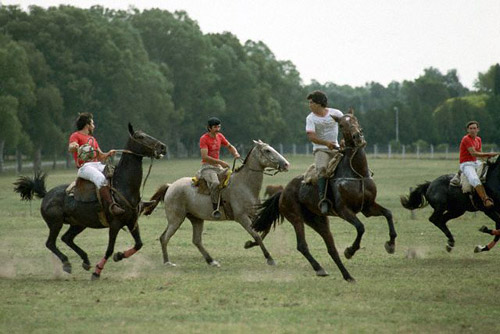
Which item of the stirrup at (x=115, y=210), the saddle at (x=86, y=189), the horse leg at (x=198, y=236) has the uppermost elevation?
the saddle at (x=86, y=189)

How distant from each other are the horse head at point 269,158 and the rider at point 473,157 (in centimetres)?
336

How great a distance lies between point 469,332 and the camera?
10859mm

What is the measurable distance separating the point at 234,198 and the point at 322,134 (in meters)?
3.26

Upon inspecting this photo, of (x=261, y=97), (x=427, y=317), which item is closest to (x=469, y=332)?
(x=427, y=317)

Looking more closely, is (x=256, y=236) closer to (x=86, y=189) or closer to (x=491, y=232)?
(x=86, y=189)

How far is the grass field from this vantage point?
1142 cm

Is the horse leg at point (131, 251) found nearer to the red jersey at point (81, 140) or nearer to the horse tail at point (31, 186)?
the red jersey at point (81, 140)

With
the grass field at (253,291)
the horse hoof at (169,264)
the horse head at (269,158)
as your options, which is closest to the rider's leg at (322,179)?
the grass field at (253,291)

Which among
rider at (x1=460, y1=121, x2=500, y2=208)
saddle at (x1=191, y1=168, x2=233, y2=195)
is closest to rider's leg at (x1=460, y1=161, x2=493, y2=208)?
rider at (x1=460, y1=121, x2=500, y2=208)

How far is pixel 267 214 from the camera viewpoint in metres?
16.7

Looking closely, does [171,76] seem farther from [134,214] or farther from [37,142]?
[134,214]

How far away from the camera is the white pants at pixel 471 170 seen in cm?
1838

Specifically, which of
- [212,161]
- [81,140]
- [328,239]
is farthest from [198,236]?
[328,239]

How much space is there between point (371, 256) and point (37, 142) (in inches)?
2446
